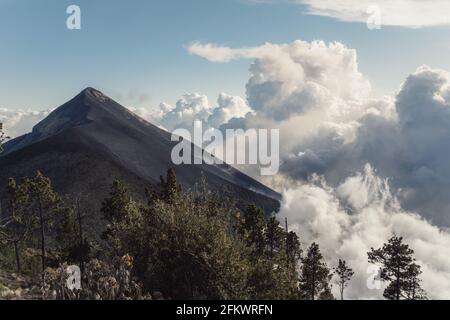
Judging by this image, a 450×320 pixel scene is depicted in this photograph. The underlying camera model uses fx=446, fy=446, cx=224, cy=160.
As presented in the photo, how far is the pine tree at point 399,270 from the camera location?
237 feet

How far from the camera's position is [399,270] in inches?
2926

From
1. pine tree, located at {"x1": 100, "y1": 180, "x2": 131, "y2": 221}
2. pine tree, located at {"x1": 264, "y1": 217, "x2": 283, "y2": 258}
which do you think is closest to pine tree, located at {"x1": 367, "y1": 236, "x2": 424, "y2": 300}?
pine tree, located at {"x1": 264, "y1": 217, "x2": 283, "y2": 258}

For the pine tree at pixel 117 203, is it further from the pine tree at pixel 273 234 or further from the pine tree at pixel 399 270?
the pine tree at pixel 399 270

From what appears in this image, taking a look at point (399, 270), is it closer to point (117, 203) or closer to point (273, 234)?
point (273, 234)

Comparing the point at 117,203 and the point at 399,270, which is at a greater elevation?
the point at 117,203

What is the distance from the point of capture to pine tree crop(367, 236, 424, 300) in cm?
7219

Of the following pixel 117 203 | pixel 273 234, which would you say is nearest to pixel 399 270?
pixel 273 234

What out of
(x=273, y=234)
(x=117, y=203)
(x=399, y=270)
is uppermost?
(x=117, y=203)

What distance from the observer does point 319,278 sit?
87.2 metres

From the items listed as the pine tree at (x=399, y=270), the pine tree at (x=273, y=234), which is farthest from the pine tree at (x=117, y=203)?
the pine tree at (x=399, y=270)

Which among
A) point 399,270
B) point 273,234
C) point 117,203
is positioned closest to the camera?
point 117,203
